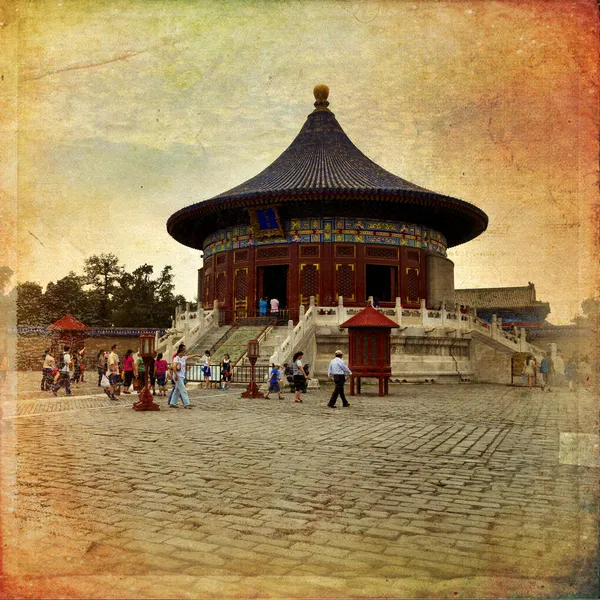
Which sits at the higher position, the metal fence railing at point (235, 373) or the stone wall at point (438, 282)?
the stone wall at point (438, 282)

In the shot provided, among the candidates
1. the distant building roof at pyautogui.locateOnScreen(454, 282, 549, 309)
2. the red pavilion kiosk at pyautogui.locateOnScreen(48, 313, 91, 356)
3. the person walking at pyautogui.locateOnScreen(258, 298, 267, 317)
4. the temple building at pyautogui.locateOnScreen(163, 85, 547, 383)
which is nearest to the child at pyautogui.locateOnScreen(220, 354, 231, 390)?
the temple building at pyautogui.locateOnScreen(163, 85, 547, 383)

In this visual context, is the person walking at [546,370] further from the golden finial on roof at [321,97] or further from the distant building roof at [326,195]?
the golden finial on roof at [321,97]

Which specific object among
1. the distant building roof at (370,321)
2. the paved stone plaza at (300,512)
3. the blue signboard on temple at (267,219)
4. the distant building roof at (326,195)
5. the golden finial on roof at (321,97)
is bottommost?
the paved stone plaza at (300,512)

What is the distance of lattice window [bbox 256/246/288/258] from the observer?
27.1 metres

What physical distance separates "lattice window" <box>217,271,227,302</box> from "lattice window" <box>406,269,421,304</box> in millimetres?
8484

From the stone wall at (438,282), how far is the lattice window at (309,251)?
18.5ft

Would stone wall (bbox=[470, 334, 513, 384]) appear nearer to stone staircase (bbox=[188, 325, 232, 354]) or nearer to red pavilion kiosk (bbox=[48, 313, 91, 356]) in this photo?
stone staircase (bbox=[188, 325, 232, 354])

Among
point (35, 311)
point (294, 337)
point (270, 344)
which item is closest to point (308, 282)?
point (270, 344)

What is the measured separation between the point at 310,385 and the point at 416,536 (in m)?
14.9

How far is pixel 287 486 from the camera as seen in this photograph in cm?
561

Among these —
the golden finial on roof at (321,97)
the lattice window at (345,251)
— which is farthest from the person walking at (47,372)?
the golden finial on roof at (321,97)

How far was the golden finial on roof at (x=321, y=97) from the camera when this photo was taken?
3228cm

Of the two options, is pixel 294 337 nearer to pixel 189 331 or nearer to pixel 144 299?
pixel 189 331

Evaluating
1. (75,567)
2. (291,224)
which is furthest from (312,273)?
(75,567)
